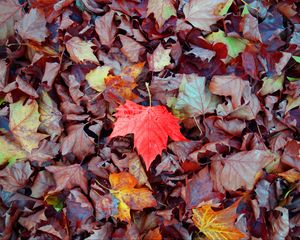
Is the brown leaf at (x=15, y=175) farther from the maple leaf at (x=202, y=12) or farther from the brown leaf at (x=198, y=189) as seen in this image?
the maple leaf at (x=202, y=12)

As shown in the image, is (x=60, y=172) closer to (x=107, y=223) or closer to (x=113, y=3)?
(x=107, y=223)

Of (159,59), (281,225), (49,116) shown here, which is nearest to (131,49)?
(159,59)

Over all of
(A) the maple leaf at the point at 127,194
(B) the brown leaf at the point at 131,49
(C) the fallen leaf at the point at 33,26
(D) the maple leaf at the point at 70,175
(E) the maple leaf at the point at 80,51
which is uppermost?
(C) the fallen leaf at the point at 33,26

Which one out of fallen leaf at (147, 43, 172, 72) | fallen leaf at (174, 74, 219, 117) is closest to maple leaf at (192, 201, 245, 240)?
fallen leaf at (174, 74, 219, 117)

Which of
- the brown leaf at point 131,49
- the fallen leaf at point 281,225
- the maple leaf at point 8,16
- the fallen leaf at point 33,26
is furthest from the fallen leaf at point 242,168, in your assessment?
the maple leaf at point 8,16

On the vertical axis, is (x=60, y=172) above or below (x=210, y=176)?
above

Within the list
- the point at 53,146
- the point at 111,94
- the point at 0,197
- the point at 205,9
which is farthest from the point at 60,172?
the point at 205,9

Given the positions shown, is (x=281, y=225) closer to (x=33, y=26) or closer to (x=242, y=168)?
(x=242, y=168)
